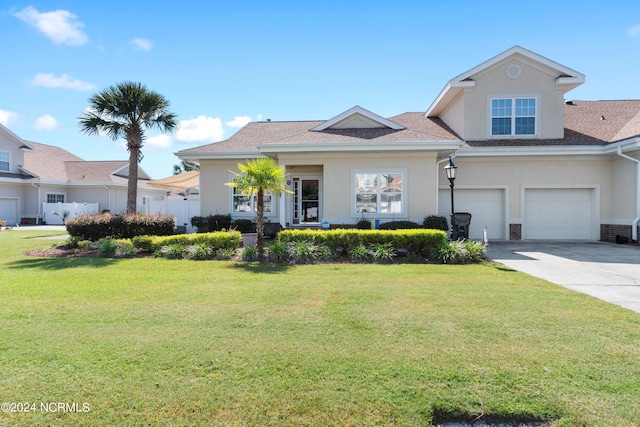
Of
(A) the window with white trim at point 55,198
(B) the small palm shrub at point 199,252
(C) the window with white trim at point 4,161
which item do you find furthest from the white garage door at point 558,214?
(C) the window with white trim at point 4,161

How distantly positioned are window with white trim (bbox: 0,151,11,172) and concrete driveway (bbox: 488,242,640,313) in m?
34.8

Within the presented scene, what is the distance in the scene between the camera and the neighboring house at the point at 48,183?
2641 centimetres

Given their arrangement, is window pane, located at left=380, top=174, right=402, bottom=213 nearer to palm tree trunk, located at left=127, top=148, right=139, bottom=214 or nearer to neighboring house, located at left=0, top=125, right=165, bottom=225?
palm tree trunk, located at left=127, top=148, right=139, bottom=214

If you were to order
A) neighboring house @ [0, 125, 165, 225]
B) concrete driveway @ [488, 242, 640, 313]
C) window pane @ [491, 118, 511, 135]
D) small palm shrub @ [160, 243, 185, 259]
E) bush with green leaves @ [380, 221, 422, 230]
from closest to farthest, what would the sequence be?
concrete driveway @ [488, 242, 640, 313] → small palm shrub @ [160, 243, 185, 259] → bush with green leaves @ [380, 221, 422, 230] → window pane @ [491, 118, 511, 135] → neighboring house @ [0, 125, 165, 225]

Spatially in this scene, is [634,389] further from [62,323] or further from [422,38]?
[422,38]

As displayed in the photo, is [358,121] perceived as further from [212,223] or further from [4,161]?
[4,161]

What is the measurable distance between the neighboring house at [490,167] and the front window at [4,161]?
72.3 ft

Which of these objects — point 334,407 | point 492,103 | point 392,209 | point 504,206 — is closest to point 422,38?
point 492,103

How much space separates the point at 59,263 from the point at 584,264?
47.9 ft

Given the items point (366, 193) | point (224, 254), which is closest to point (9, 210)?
point (224, 254)

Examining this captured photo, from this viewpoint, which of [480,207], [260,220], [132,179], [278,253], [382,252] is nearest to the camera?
[382,252]

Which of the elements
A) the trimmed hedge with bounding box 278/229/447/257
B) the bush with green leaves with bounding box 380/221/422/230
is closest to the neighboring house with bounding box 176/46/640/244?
the bush with green leaves with bounding box 380/221/422/230

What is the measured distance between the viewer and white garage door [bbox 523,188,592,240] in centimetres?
1458

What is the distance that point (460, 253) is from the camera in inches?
375
